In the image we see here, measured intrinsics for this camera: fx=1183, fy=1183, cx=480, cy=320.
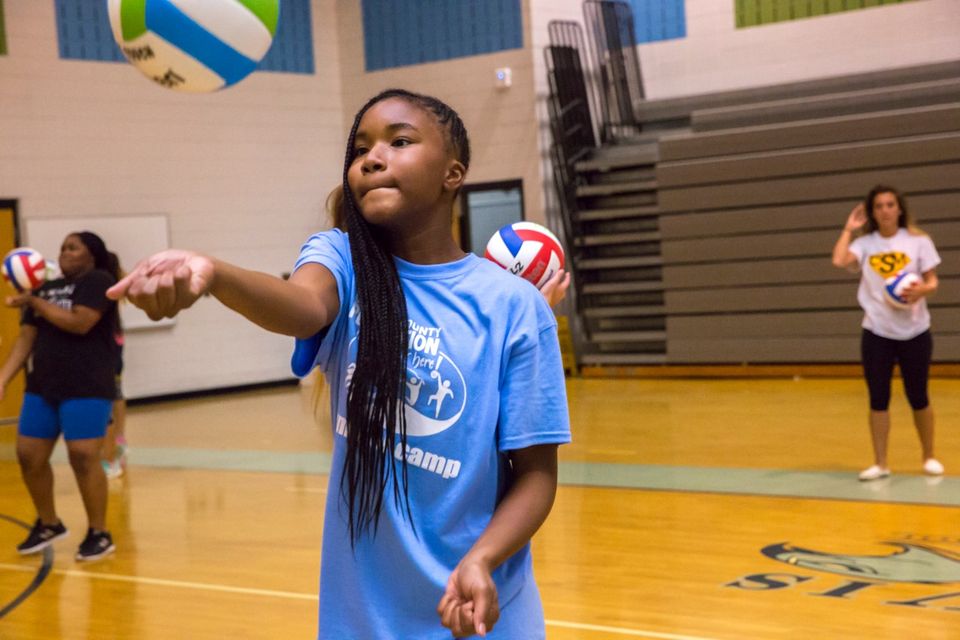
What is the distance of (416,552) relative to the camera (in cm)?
170

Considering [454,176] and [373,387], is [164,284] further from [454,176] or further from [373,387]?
[454,176]

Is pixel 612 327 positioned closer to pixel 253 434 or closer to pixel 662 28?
pixel 662 28

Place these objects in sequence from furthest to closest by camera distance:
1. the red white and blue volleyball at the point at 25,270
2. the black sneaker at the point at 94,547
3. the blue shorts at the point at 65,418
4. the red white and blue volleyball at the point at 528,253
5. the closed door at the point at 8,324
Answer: the closed door at the point at 8,324
the red white and blue volleyball at the point at 25,270
the black sneaker at the point at 94,547
the blue shorts at the point at 65,418
the red white and blue volleyball at the point at 528,253

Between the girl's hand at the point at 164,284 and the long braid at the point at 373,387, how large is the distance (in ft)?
1.23

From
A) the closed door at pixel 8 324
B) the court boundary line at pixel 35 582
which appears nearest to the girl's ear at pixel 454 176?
the court boundary line at pixel 35 582

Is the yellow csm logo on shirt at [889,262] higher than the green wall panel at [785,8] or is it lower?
lower

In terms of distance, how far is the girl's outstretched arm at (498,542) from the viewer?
1524mm

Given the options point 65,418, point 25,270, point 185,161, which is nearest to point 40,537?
point 65,418

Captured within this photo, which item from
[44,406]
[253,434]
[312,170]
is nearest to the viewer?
[44,406]

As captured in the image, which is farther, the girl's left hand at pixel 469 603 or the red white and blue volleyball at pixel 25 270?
the red white and blue volleyball at pixel 25 270

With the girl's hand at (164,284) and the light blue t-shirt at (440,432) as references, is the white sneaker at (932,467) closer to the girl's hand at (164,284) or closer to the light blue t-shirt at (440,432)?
the light blue t-shirt at (440,432)

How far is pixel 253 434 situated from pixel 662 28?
23.2 feet

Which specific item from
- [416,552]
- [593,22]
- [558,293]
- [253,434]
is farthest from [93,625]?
[593,22]

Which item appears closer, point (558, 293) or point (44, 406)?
point (558, 293)
